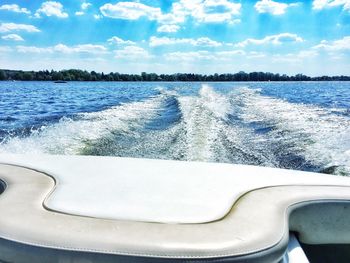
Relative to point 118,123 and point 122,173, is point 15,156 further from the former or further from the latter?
point 118,123

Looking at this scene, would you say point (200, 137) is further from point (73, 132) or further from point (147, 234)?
point (147, 234)

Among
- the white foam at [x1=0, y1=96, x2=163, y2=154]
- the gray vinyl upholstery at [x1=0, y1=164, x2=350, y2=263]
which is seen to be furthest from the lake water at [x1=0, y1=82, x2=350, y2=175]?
the gray vinyl upholstery at [x1=0, y1=164, x2=350, y2=263]

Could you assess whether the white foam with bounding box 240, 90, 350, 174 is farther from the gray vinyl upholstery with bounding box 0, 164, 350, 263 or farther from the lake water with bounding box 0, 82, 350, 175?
the gray vinyl upholstery with bounding box 0, 164, 350, 263

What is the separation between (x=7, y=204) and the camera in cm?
155

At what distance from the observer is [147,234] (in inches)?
50.8

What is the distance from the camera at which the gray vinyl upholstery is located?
1204 mm

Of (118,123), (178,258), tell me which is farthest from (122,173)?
(118,123)

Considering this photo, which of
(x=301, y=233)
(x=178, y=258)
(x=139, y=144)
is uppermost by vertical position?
(x=178, y=258)

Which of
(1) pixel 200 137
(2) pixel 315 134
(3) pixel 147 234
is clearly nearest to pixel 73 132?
(1) pixel 200 137

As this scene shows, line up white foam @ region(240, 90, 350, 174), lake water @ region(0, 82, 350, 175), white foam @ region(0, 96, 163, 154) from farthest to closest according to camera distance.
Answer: white foam @ region(0, 96, 163, 154) → lake water @ region(0, 82, 350, 175) → white foam @ region(240, 90, 350, 174)

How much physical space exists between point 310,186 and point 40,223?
4.45ft

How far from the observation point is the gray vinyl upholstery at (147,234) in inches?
47.4

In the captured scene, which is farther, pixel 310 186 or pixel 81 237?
pixel 310 186

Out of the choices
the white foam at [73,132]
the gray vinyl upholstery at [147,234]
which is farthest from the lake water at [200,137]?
the gray vinyl upholstery at [147,234]
